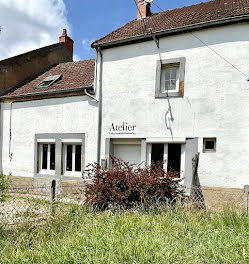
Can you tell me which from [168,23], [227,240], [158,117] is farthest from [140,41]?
[227,240]

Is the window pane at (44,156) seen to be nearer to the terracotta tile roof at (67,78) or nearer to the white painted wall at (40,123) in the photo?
the white painted wall at (40,123)

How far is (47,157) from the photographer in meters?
11.2

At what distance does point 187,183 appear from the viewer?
8055mm

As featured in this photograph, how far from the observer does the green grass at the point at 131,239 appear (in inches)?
131

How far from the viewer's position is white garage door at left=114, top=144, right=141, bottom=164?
30.7ft

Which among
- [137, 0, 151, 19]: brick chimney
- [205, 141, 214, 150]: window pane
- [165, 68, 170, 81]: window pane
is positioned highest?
[137, 0, 151, 19]: brick chimney

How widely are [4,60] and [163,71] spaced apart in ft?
26.9

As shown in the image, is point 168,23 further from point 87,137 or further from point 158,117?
point 87,137

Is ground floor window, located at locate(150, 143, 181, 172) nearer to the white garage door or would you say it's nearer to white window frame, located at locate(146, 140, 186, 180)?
white window frame, located at locate(146, 140, 186, 180)

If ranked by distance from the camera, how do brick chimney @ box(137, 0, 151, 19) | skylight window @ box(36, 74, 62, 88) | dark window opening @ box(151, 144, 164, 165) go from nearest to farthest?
dark window opening @ box(151, 144, 164, 165)
brick chimney @ box(137, 0, 151, 19)
skylight window @ box(36, 74, 62, 88)

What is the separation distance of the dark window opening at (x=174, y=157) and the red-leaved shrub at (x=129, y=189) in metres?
2.03

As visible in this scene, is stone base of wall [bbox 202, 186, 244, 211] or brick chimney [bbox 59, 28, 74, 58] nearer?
stone base of wall [bbox 202, 186, 244, 211]

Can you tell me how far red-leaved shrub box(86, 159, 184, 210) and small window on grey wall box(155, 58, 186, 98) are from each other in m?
3.24

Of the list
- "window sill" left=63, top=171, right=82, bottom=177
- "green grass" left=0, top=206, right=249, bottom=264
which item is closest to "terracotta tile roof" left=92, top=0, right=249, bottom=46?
"window sill" left=63, top=171, right=82, bottom=177
